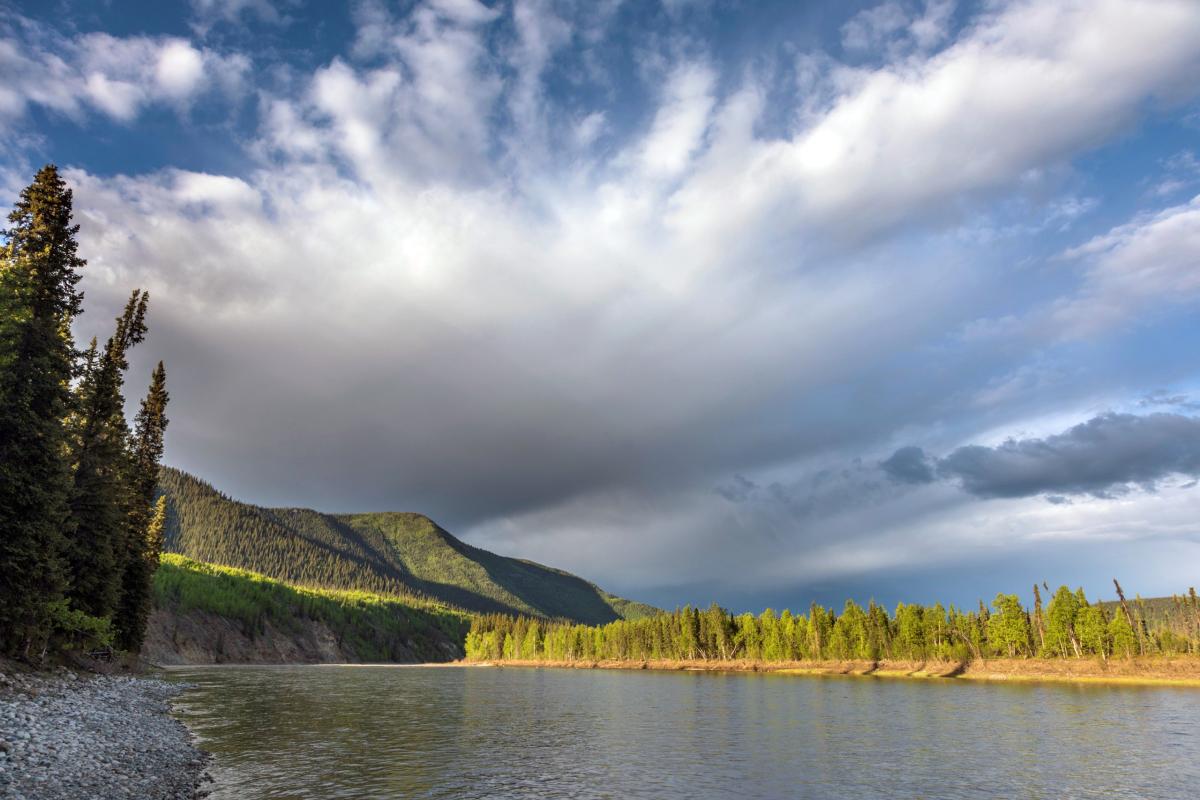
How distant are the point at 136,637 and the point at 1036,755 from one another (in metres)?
101

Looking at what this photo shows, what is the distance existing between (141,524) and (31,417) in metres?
52.5

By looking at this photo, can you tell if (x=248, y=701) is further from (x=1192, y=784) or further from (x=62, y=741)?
(x=1192, y=784)

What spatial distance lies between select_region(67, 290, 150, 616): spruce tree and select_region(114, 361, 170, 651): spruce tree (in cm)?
1274

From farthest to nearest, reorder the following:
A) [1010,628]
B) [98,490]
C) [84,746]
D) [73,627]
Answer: [1010,628]
[98,490]
[73,627]
[84,746]

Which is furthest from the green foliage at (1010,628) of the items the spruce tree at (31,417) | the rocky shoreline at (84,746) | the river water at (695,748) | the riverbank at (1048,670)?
the spruce tree at (31,417)

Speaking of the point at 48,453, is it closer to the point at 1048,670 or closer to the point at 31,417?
the point at 31,417

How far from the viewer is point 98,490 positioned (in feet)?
197

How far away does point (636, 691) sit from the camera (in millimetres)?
122125

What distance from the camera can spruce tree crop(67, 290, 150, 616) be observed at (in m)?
59.3

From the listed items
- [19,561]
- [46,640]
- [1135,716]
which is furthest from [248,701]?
[1135,716]

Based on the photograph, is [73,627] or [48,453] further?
[73,627]

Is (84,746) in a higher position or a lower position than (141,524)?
lower

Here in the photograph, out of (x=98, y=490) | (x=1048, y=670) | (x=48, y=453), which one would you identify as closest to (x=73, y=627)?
(x=98, y=490)

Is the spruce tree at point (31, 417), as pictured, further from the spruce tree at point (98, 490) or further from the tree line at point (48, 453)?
the spruce tree at point (98, 490)
